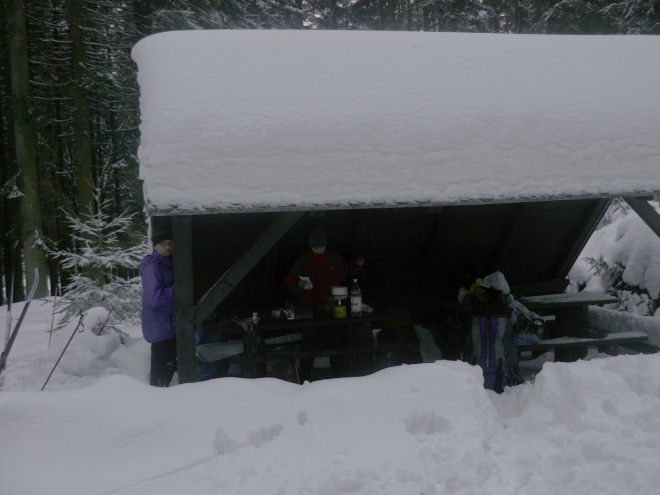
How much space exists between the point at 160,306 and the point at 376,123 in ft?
9.20

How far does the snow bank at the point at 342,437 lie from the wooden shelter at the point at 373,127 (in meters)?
1.04

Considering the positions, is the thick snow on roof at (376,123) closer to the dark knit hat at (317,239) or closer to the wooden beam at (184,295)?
the wooden beam at (184,295)

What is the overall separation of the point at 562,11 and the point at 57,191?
15.9 meters

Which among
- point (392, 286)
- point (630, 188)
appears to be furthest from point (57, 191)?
point (630, 188)

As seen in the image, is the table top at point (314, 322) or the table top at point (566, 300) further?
the table top at point (566, 300)

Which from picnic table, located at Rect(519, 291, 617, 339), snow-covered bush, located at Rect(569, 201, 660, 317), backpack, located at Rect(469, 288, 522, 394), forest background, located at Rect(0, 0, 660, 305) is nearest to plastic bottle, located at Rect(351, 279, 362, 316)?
backpack, located at Rect(469, 288, 522, 394)

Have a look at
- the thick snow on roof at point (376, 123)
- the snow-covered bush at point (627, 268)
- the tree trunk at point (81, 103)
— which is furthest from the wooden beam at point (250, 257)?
the tree trunk at point (81, 103)

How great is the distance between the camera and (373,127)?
13.1ft

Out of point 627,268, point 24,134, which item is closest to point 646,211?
point 627,268

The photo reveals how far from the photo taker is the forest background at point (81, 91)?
33.8 ft

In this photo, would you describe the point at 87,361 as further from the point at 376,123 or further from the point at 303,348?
the point at 376,123

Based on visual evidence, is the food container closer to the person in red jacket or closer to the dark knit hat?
the person in red jacket

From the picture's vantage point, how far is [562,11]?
14516 mm

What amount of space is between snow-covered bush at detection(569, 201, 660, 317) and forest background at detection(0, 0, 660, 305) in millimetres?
8175
